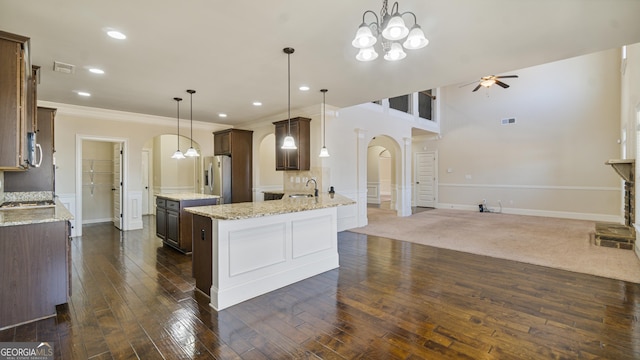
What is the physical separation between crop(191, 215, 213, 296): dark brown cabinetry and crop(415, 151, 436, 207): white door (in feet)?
29.3

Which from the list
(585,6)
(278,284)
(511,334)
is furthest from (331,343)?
(585,6)

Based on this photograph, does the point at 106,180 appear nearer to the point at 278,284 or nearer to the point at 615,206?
the point at 278,284

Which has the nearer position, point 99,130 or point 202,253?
point 202,253

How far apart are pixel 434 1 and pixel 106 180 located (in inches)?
330

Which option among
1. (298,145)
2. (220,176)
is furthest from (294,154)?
(220,176)

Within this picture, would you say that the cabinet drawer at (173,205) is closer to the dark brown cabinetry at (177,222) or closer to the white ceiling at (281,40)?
the dark brown cabinetry at (177,222)

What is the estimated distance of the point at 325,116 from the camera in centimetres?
589

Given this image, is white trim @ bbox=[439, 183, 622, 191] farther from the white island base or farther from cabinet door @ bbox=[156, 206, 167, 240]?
cabinet door @ bbox=[156, 206, 167, 240]

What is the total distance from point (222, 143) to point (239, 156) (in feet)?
2.00

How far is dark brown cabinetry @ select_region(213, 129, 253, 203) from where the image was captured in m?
7.14

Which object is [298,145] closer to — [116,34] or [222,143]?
[222,143]

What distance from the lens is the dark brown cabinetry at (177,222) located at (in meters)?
4.52

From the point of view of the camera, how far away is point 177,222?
4.57 metres

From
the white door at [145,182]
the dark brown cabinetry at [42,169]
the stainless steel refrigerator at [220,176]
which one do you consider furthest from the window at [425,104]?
the dark brown cabinetry at [42,169]
